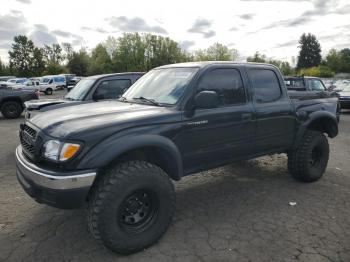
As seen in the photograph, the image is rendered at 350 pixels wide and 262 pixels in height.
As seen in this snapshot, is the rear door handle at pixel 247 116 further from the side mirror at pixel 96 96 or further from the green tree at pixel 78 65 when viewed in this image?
the green tree at pixel 78 65

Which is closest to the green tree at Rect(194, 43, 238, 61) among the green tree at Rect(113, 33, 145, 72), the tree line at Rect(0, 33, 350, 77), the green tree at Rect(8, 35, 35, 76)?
the tree line at Rect(0, 33, 350, 77)

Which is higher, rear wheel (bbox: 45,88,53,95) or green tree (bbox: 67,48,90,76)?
green tree (bbox: 67,48,90,76)

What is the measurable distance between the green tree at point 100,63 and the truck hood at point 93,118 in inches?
2552

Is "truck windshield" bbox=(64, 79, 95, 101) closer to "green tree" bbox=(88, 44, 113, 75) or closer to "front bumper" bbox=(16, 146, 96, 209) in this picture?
"front bumper" bbox=(16, 146, 96, 209)

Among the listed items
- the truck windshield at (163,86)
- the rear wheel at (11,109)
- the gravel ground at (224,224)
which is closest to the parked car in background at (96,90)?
the gravel ground at (224,224)

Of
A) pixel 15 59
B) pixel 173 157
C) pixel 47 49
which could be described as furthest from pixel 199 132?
pixel 47 49

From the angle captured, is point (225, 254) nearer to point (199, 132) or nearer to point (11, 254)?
point (199, 132)

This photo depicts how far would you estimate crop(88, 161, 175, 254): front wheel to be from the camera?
317cm

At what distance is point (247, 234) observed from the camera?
149 inches

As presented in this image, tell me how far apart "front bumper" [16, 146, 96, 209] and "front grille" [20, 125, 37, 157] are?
0.35 metres

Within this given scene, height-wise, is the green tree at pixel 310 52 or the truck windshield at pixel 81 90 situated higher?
the green tree at pixel 310 52

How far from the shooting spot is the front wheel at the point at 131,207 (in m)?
3.17

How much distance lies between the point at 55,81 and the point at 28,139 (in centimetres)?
3882

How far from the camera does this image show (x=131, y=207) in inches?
137
